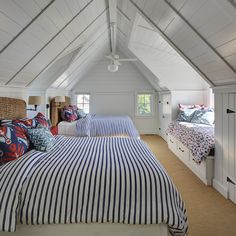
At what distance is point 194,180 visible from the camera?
3488 millimetres

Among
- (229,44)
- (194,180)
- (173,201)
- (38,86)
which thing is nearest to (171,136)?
(194,180)

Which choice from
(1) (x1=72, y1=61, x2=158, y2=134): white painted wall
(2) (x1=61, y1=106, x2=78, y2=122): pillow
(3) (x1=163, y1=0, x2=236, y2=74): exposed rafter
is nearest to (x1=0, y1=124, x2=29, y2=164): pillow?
(3) (x1=163, y1=0, x2=236, y2=74): exposed rafter

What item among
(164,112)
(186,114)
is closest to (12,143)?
(186,114)

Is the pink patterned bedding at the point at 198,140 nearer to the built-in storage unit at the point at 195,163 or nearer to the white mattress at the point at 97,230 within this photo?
the built-in storage unit at the point at 195,163

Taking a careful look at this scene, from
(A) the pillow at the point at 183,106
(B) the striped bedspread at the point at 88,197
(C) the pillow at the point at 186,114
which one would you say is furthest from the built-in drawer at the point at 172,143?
(B) the striped bedspread at the point at 88,197

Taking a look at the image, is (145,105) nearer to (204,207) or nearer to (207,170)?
(207,170)

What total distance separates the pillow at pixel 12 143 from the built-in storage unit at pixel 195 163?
96.9 inches

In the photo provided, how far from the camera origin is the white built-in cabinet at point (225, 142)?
106 inches

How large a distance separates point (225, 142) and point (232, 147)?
0.62 feet

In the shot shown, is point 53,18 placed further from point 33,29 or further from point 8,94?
point 8,94

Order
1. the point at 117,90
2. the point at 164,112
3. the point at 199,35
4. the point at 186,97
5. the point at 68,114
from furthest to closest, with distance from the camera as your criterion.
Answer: the point at 117,90 → the point at 164,112 → the point at 186,97 → the point at 68,114 → the point at 199,35

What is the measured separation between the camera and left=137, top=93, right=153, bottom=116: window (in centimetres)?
773

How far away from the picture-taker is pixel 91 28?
3732 mm

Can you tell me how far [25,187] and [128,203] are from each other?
70 centimetres
